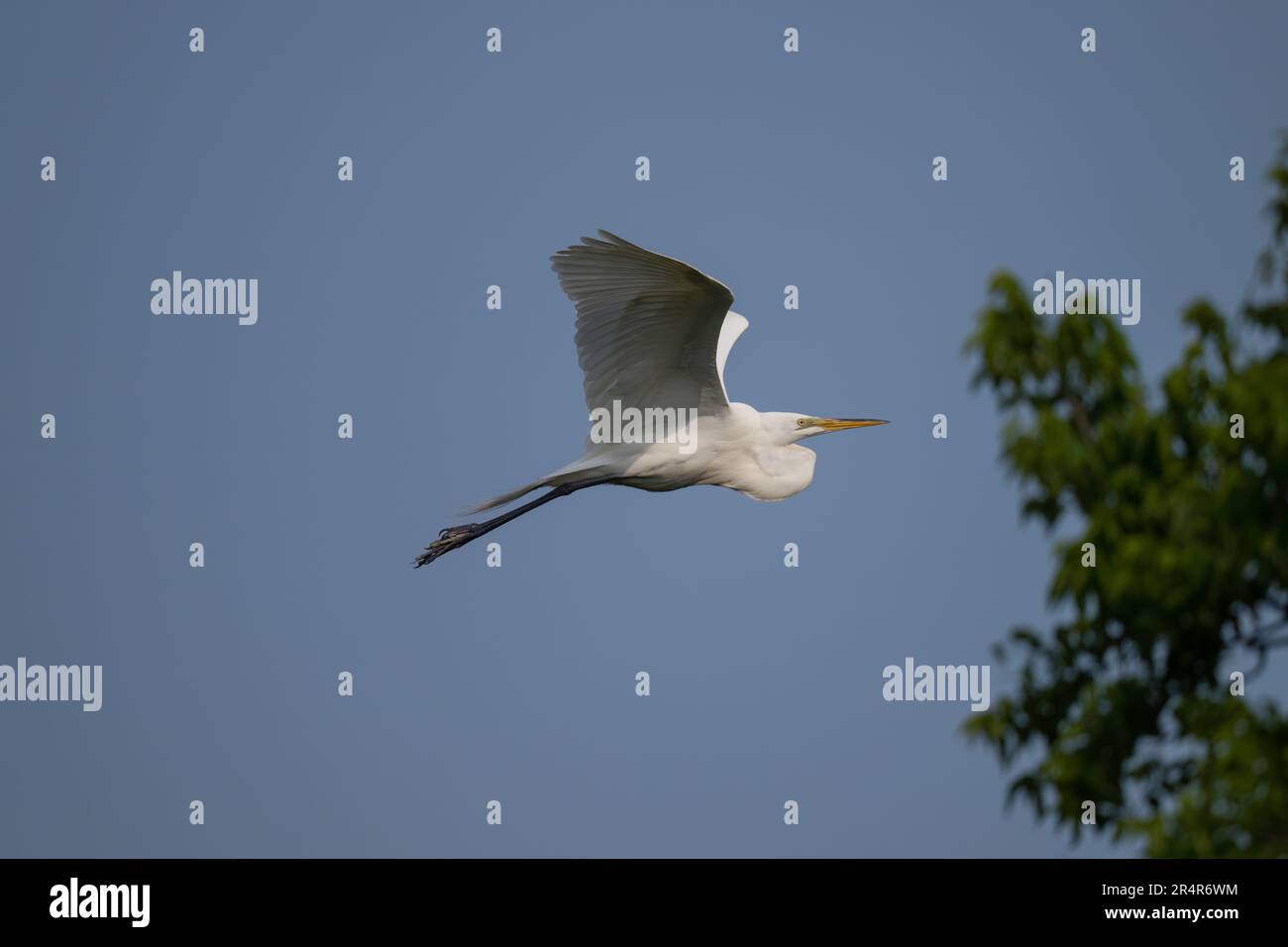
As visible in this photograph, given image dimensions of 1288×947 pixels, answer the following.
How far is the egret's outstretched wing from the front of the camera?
7332 mm

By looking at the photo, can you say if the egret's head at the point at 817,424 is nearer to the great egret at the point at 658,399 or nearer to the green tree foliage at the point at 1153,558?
the great egret at the point at 658,399

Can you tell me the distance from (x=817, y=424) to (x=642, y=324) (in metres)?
2.21

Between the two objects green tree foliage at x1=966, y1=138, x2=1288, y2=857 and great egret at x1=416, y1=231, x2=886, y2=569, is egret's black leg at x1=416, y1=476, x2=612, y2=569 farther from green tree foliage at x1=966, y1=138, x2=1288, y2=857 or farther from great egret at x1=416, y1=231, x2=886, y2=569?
green tree foliage at x1=966, y1=138, x2=1288, y2=857

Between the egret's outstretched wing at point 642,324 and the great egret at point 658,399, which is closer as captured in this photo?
the egret's outstretched wing at point 642,324

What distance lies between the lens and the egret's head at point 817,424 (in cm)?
946

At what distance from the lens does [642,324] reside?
307 inches

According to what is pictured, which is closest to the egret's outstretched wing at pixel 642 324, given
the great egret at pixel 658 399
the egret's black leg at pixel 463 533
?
the great egret at pixel 658 399

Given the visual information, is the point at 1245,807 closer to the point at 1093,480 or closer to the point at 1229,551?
the point at 1229,551

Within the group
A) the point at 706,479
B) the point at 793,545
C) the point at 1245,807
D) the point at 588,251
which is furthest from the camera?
the point at 793,545

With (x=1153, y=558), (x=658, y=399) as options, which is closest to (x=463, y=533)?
(x=658, y=399)

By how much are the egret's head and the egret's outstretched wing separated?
37.9 inches

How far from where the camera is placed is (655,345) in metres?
8.00

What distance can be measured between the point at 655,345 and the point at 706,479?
1459mm
